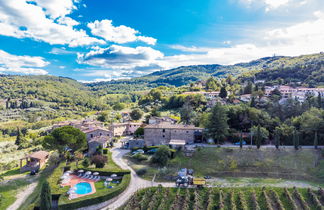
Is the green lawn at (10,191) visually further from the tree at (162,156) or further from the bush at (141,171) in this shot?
the tree at (162,156)

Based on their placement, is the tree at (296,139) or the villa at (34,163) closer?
the tree at (296,139)

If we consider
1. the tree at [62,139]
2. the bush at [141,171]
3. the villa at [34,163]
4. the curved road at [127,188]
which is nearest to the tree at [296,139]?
the curved road at [127,188]

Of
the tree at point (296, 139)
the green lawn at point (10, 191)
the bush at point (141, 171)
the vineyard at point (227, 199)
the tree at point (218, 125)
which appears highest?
the tree at point (218, 125)

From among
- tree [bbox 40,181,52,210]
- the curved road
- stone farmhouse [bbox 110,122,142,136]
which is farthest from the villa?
stone farmhouse [bbox 110,122,142,136]

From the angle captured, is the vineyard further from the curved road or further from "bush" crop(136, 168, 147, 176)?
"bush" crop(136, 168, 147, 176)

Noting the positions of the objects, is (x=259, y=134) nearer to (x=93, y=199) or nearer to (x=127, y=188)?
(x=127, y=188)

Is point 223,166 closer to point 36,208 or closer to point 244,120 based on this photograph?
point 244,120

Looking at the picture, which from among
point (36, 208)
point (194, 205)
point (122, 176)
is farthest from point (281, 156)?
point (36, 208)
